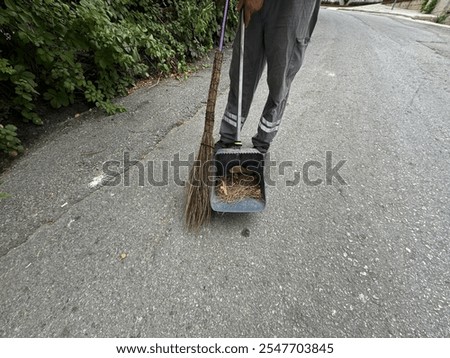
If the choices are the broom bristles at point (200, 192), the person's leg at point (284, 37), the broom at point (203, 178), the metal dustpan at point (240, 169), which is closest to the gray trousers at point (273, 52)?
the person's leg at point (284, 37)

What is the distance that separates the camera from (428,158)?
214 centimetres

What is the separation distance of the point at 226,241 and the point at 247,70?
1.24 metres

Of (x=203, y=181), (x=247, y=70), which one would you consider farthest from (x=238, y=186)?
(x=247, y=70)

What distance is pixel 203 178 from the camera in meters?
1.54

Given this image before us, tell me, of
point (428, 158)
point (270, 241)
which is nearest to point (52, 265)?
point (270, 241)

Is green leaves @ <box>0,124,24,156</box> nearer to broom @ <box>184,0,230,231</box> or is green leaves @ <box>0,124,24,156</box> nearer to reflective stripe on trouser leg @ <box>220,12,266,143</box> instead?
A: broom @ <box>184,0,230,231</box>

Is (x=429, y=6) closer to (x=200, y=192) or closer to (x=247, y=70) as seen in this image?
(x=247, y=70)

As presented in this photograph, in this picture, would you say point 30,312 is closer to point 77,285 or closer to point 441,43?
point 77,285

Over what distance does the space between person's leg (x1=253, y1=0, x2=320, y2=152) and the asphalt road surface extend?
2.14 ft

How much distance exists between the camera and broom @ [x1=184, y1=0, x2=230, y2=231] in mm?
1464

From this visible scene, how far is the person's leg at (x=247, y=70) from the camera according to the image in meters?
1.57

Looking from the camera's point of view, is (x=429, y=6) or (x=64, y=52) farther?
(x=429, y=6)

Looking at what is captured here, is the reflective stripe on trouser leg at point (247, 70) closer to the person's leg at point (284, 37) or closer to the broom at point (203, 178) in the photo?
the person's leg at point (284, 37)

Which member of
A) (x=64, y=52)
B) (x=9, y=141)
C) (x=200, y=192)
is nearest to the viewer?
(x=200, y=192)
